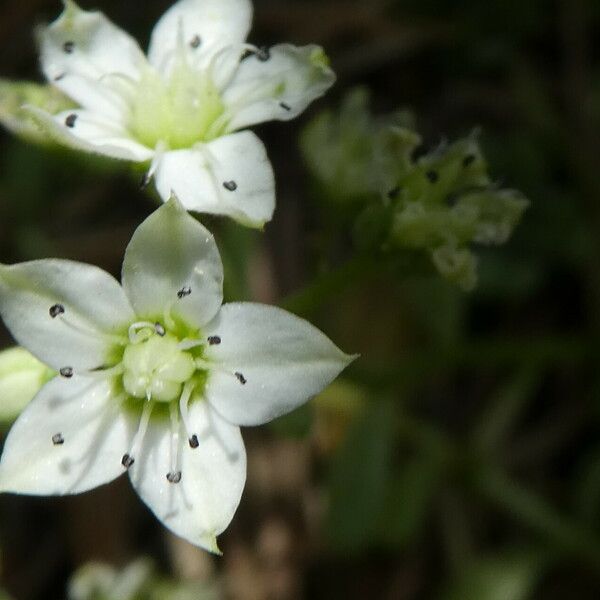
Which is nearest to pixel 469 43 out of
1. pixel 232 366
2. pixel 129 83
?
pixel 129 83

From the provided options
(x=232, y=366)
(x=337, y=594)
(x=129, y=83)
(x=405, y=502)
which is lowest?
(x=337, y=594)

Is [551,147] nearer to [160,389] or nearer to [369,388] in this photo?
[369,388]

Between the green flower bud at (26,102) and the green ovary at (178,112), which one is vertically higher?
the green ovary at (178,112)

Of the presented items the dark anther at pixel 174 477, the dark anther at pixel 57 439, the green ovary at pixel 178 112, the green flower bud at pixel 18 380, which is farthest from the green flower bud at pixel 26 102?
the dark anther at pixel 174 477

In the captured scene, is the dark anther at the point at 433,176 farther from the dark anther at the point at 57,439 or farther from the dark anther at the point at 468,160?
the dark anther at the point at 57,439

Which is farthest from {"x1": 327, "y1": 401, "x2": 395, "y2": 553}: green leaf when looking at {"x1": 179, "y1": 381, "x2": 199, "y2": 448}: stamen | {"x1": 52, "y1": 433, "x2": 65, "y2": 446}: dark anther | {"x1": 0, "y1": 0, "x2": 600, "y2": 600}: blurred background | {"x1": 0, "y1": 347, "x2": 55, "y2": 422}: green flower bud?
{"x1": 52, "y1": 433, "x2": 65, "y2": 446}: dark anther

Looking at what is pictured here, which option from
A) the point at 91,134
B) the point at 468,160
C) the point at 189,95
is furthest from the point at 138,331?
the point at 468,160
